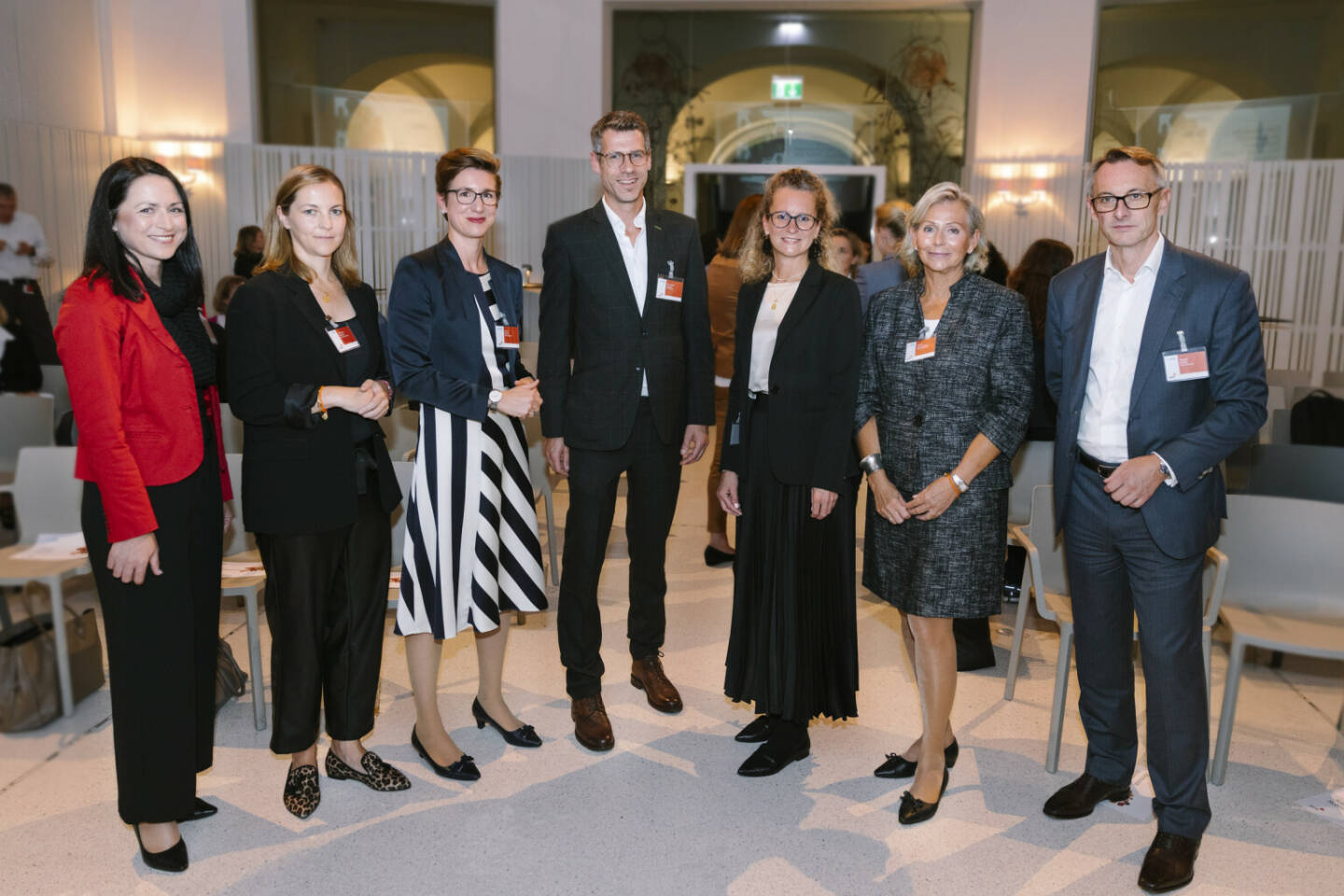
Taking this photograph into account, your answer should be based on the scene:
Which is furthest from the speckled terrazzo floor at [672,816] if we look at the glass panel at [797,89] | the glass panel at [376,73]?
the glass panel at [376,73]

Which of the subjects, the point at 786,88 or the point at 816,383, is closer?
the point at 816,383

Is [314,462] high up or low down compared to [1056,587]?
up

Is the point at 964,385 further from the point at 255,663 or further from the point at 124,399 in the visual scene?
the point at 255,663

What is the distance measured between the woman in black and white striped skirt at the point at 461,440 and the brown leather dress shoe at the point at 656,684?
62 centimetres

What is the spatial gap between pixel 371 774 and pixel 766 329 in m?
1.77

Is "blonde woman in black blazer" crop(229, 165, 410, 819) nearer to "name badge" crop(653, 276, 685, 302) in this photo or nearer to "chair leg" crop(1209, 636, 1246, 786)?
"name badge" crop(653, 276, 685, 302)

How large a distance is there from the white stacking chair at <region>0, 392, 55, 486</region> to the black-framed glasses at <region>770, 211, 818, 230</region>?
12.1 ft

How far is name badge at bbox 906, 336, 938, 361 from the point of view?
2740 mm

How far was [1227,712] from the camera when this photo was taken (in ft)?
10.2

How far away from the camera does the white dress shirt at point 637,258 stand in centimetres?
321

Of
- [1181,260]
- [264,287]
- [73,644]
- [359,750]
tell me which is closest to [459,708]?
[359,750]

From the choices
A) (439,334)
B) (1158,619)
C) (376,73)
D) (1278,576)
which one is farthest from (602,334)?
(376,73)

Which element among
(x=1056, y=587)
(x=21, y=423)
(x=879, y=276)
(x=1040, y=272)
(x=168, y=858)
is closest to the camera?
(x=168, y=858)

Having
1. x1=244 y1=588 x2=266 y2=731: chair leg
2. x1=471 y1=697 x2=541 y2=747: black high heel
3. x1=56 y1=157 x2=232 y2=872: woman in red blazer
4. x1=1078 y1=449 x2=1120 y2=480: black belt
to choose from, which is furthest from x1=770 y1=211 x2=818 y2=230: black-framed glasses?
x1=244 y1=588 x2=266 y2=731: chair leg
